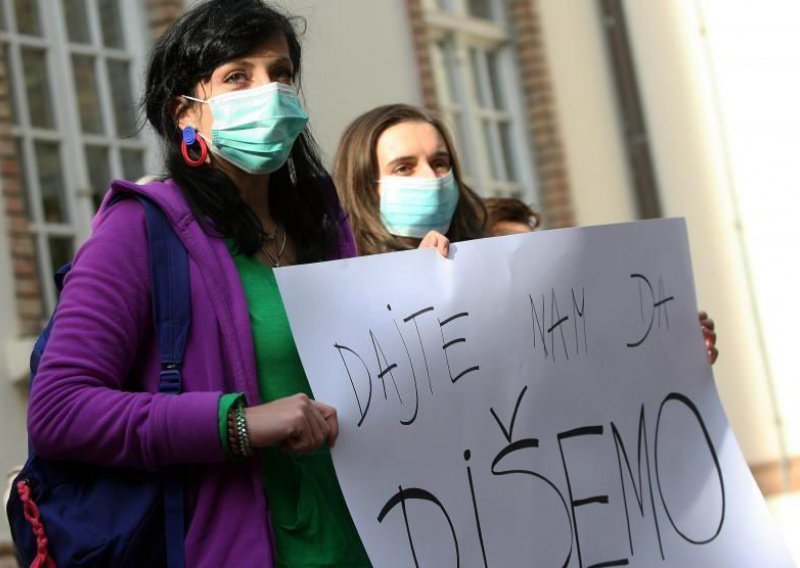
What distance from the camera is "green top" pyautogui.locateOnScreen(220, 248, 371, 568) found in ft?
7.67

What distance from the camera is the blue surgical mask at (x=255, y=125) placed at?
2.50m

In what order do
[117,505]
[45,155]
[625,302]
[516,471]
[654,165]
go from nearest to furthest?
1. [117,505]
2. [516,471]
3. [625,302]
4. [45,155]
5. [654,165]

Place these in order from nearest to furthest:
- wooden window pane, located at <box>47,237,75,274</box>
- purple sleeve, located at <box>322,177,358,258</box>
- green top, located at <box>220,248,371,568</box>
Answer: green top, located at <box>220,248,371,568</box> < purple sleeve, located at <box>322,177,358,258</box> < wooden window pane, located at <box>47,237,75,274</box>

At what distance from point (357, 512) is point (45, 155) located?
5.13 metres

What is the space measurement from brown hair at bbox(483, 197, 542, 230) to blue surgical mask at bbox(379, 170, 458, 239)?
2.44 ft

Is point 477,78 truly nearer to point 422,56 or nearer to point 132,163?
point 422,56

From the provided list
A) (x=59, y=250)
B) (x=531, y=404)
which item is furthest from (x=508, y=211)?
(x=59, y=250)

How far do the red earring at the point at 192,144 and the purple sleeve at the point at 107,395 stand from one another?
0.95 feet

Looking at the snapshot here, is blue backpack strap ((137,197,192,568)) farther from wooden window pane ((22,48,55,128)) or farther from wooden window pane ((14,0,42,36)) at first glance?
wooden window pane ((14,0,42,36))

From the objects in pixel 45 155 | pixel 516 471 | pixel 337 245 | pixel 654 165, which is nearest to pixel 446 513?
pixel 516 471

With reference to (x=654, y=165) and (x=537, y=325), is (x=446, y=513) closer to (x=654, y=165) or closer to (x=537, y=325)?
(x=537, y=325)

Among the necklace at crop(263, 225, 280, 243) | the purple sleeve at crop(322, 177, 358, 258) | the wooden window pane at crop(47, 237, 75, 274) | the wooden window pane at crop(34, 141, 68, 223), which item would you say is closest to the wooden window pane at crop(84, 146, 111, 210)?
the wooden window pane at crop(34, 141, 68, 223)

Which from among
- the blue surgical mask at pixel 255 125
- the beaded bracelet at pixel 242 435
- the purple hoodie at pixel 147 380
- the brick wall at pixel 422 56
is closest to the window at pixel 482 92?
the brick wall at pixel 422 56

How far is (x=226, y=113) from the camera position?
8.20ft
